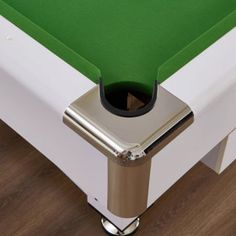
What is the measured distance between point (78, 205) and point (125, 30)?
741 millimetres

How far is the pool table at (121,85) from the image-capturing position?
1114 mm

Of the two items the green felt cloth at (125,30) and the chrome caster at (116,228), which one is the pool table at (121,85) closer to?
the green felt cloth at (125,30)

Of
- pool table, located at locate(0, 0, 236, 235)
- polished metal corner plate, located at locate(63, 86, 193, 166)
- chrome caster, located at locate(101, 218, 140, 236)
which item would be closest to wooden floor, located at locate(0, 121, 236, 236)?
chrome caster, located at locate(101, 218, 140, 236)

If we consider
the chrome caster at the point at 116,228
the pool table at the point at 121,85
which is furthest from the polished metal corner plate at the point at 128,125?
the chrome caster at the point at 116,228

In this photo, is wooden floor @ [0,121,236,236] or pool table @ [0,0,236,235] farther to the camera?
wooden floor @ [0,121,236,236]

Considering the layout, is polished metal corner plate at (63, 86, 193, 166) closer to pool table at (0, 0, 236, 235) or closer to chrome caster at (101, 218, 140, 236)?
pool table at (0, 0, 236, 235)

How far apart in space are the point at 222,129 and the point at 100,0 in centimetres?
47

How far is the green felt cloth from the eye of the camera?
1201mm

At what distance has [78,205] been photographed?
5.96 feet

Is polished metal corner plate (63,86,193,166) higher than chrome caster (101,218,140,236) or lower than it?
higher

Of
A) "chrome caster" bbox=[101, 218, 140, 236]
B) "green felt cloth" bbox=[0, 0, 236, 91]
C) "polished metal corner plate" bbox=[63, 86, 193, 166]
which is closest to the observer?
"polished metal corner plate" bbox=[63, 86, 193, 166]

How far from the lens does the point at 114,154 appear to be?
106 centimetres

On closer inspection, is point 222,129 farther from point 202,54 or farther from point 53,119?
point 53,119

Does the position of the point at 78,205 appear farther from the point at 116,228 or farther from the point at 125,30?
the point at 125,30
